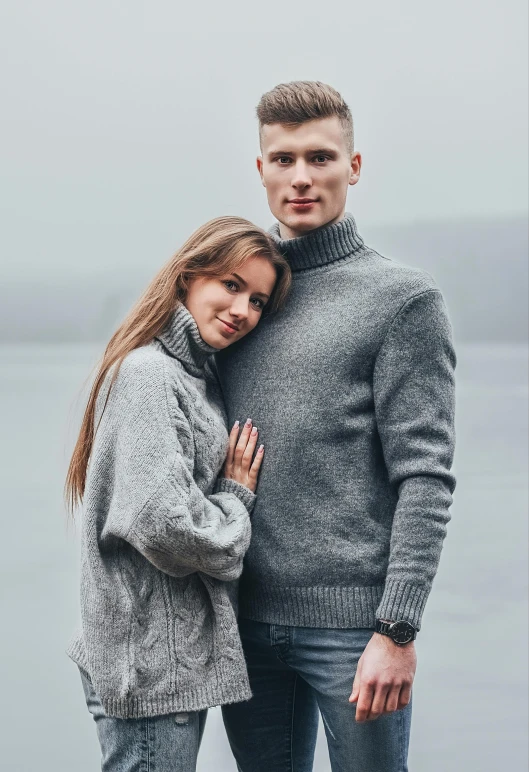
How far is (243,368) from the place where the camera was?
5.36 feet

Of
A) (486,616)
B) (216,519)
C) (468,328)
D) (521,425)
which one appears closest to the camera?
(216,519)

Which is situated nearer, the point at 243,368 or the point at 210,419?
the point at 210,419

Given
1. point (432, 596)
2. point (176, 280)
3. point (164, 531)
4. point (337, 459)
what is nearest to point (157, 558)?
point (164, 531)

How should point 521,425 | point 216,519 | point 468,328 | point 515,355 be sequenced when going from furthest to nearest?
point 515,355 < point 521,425 < point 468,328 < point 216,519

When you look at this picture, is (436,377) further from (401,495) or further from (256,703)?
(256,703)

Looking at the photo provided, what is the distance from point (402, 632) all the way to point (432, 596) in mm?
2509

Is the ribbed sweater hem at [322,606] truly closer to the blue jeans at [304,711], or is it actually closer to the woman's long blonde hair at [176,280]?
the blue jeans at [304,711]

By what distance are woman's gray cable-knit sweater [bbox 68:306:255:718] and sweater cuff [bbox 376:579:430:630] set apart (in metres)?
0.21

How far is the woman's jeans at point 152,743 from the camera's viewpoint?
1442 millimetres

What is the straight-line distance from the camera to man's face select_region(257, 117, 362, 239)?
159 centimetres

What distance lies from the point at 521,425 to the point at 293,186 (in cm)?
483

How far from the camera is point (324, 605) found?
152 centimetres

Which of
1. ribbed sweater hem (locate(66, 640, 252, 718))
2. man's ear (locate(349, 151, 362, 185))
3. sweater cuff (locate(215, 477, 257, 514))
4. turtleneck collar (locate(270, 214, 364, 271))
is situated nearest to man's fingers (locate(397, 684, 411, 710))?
ribbed sweater hem (locate(66, 640, 252, 718))

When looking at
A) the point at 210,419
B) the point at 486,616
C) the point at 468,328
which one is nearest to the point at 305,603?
the point at 210,419
